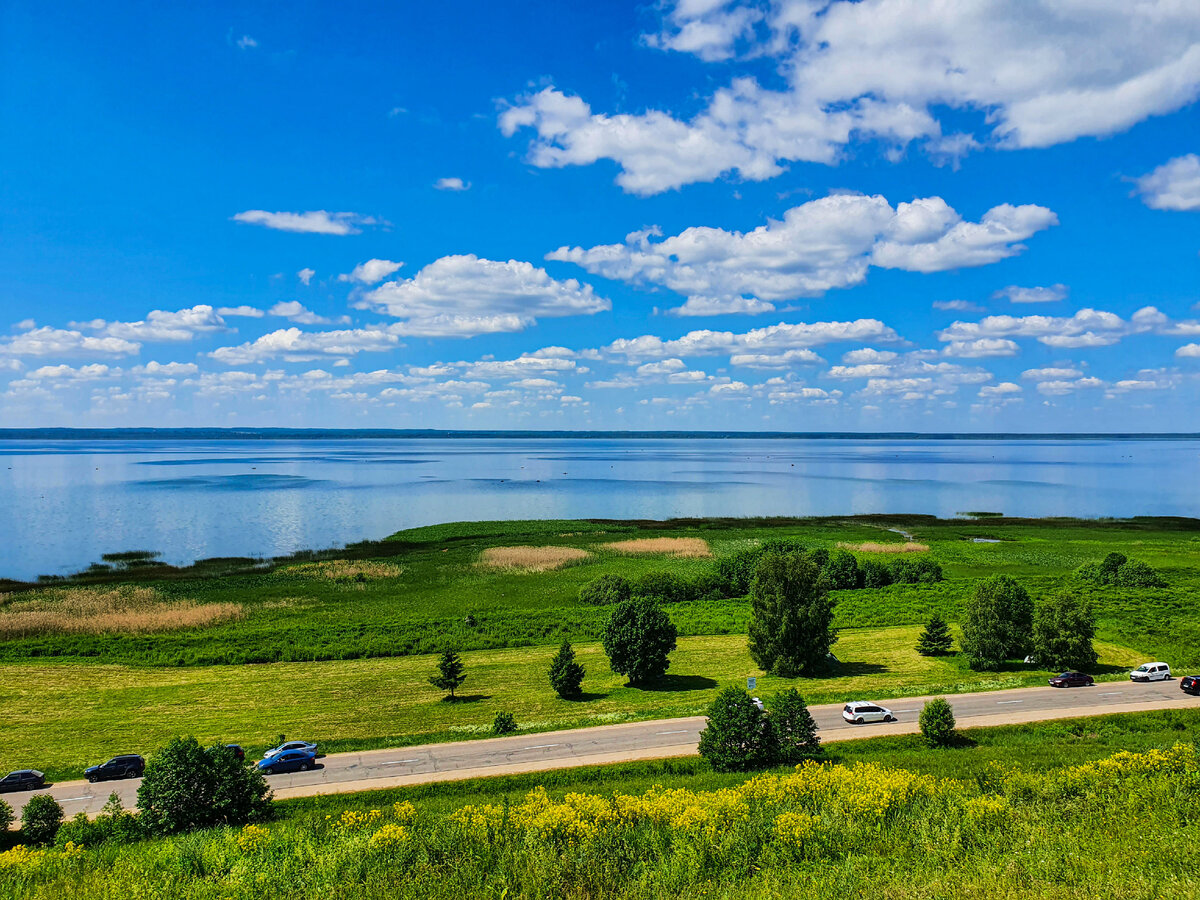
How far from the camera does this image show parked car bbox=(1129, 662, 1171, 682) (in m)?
41.2

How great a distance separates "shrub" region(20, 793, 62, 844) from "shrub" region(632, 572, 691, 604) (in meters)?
53.7

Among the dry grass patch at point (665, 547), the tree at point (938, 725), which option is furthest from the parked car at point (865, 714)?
the dry grass patch at point (665, 547)

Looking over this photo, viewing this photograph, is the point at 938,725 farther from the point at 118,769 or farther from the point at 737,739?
the point at 118,769

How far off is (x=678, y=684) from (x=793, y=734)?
15.5 m

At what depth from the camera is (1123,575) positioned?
222ft

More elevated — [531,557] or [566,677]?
[531,557]

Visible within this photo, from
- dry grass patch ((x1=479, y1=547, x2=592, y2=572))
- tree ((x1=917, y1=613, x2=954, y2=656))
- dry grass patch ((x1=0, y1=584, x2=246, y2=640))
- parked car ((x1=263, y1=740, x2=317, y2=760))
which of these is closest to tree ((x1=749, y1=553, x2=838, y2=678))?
tree ((x1=917, y1=613, x2=954, y2=656))

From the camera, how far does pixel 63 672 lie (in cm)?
4731

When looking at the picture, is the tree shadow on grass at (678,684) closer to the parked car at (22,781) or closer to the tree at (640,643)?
the tree at (640,643)

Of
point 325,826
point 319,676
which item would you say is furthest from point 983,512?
point 325,826

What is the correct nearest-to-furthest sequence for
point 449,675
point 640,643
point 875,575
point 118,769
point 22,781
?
point 22,781 → point 118,769 → point 449,675 → point 640,643 → point 875,575

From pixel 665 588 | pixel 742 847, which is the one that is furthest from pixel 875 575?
pixel 742 847

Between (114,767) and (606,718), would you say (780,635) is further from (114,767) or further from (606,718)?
(114,767)

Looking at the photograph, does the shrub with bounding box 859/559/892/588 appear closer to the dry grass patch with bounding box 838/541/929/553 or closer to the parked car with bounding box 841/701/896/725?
the dry grass patch with bounding box 838/541/929/553
